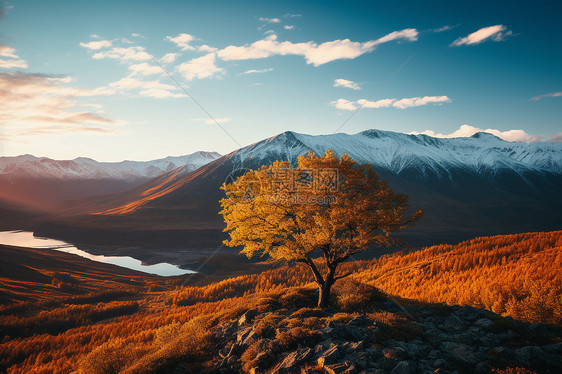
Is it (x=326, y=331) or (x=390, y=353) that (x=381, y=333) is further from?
(x=326, y=331)

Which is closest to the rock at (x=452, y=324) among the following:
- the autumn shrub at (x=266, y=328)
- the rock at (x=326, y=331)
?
the rock at (x=326, y=331)

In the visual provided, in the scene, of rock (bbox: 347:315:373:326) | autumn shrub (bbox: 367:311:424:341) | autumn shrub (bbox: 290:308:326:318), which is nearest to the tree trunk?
autumn shrub (bbox: 290:308:326:318)

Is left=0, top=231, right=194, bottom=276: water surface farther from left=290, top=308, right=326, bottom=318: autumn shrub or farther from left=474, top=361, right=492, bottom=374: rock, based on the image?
left=474, top=361, right=492, bottom=374: rock

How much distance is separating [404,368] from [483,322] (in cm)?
676

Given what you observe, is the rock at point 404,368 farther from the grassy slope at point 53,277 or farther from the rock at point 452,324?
the grassy slope at point 53,277

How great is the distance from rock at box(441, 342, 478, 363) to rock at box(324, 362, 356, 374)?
461cm

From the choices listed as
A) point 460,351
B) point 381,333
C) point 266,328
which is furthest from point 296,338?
point 460,351

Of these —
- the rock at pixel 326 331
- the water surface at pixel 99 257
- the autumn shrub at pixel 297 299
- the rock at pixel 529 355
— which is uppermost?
the rock at pixel 529 355

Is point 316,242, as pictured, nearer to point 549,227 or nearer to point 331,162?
point 331,162

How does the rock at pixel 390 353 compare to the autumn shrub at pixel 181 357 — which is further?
Answer: the autumn shrub at pixel 181 357

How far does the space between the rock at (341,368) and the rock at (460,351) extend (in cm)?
461

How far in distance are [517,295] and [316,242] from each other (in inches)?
529

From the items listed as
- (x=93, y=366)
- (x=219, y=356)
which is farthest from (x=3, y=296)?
(x=219, y=356)

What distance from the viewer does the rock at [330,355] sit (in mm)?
11625
